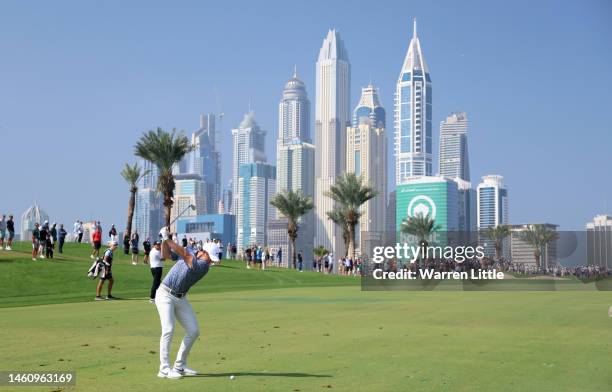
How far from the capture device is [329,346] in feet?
49.0

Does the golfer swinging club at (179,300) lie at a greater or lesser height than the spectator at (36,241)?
lesser

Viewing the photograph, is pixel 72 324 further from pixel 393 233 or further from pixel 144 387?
pixel 393 233

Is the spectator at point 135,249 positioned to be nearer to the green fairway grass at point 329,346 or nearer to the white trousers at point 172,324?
the green fairway grass at point 329,346

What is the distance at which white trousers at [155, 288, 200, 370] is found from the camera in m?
11.3

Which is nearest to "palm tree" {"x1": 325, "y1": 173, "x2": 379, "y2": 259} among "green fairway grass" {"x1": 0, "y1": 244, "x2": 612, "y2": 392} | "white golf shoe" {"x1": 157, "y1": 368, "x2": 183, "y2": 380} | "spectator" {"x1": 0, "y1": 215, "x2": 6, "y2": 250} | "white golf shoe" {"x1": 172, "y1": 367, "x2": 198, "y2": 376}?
"spectator" {"x1": 0, "y1": 215, "x2": 6, "y2": 250}

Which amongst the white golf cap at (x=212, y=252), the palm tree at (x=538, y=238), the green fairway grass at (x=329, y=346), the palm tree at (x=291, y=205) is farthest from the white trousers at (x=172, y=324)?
the palm tree at (x=291, y=205)

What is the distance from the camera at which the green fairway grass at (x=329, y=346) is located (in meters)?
11.0

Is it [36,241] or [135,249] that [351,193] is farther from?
[36,241]

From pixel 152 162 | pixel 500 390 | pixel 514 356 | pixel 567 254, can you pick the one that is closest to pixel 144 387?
pixel 500 390

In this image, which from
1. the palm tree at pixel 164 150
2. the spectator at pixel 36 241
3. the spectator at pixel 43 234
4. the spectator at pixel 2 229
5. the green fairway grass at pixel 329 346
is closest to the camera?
the green fairway grass at pixel 329 346

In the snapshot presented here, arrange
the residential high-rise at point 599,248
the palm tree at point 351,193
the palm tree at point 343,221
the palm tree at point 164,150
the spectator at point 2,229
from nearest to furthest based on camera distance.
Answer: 1. the spectator at point 2,229
2. the residential high-rise at point 599,248
3. the palm tree at point 164,150
4. the palm tree at point 351,193
5. the palm tree at point 343,221

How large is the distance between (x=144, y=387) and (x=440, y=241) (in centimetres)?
4528

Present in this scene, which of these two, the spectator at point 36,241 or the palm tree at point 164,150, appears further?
the palm tree at point 164,150

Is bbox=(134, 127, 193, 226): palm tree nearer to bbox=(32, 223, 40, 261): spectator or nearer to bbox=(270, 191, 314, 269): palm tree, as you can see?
bbox=(270, 191, 314, 269): palm tree
